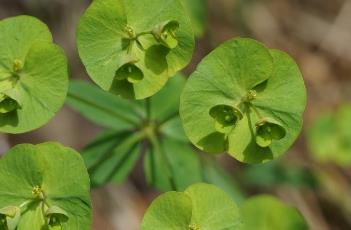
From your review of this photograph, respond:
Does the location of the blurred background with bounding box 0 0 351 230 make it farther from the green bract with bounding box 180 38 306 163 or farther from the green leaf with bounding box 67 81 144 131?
the green bract with bounding box 180 38 306 163

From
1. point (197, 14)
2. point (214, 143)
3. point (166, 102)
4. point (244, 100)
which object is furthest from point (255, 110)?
point (197, 14)

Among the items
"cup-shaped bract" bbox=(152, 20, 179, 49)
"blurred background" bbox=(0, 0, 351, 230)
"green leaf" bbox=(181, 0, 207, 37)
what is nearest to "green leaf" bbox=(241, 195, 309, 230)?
"cup-shaped bract" bbox=(152, 20, 179, 49)

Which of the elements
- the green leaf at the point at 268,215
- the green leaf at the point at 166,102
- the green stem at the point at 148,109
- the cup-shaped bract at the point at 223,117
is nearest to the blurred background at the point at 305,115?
the green leaf at the point at 166,102

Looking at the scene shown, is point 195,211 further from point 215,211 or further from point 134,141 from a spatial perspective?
point 134,141

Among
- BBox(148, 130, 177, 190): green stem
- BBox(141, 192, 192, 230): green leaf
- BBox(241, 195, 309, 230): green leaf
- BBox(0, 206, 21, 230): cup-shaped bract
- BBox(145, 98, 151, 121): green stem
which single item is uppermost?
BBox(145, 98, 151, 121): green stem

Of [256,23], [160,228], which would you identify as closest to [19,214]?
[160,228]

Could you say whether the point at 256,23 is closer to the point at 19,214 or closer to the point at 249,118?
the point at 249,118
